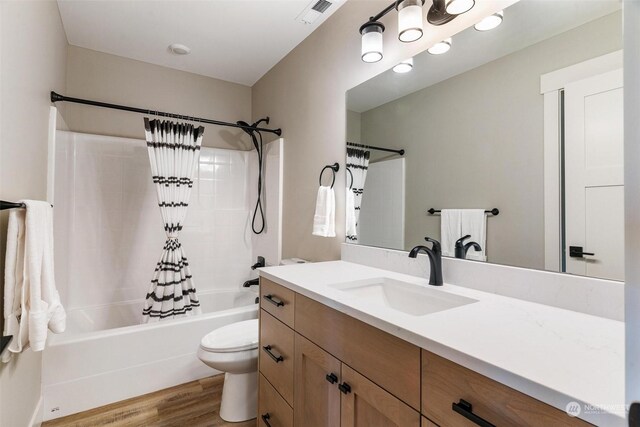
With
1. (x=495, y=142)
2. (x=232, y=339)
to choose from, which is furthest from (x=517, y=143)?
(x=232, y=339)

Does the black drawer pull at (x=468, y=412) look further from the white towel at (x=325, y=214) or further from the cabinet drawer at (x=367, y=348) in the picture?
the white towel at (x=325, y=214)

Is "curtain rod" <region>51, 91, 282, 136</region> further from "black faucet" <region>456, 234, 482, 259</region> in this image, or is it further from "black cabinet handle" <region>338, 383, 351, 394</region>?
"black cabinet handle" <region>338, 383, 351, 394</region>

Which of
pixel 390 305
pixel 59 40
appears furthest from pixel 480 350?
pixel 59 40

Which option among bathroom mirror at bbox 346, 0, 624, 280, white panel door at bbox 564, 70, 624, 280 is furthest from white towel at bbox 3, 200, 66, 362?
white panel door at bbox 564, 70, 624, 280

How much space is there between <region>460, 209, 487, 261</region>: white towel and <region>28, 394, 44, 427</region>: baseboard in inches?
87.1

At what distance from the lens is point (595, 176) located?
952mm

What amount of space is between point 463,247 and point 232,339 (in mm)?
1336

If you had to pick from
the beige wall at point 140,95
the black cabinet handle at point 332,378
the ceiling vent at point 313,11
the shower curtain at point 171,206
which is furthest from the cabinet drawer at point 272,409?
the beige wall at point 140,95

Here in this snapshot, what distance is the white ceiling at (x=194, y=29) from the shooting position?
2.03m

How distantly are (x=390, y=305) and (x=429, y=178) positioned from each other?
0.61m

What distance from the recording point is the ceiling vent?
1966 mm

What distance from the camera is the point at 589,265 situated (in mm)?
950

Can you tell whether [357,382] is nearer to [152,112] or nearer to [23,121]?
[23,121]

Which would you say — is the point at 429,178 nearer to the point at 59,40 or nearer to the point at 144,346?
the point at 144,346
